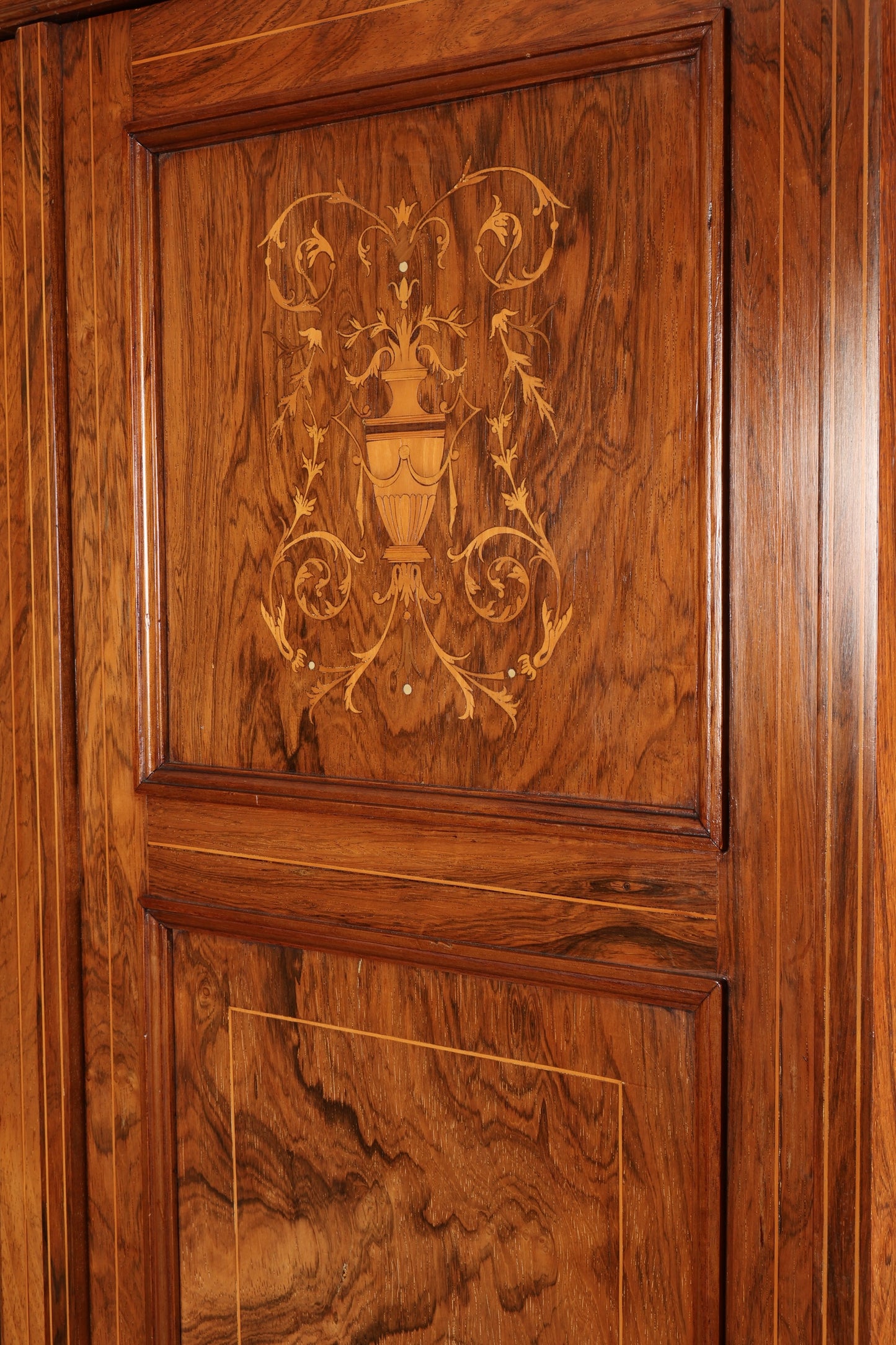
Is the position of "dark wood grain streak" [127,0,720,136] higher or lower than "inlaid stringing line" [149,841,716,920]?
higher

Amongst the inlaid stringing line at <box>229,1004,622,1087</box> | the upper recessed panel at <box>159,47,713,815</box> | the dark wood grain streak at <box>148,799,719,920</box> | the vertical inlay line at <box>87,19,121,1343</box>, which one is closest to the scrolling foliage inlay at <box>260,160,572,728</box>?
the upper recessed panel at <box>159,47,713,815</box>

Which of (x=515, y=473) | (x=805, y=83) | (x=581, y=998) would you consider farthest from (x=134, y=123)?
(x=581, y=998)

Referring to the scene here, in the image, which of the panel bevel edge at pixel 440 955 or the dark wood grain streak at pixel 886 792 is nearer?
the dark wood grain streak at pixel 886 792

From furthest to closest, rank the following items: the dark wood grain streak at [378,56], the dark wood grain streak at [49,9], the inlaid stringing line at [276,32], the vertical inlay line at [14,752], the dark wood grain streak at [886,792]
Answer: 1. the vertical inlay line at [14,752]
2. the dark wood grain streak at [49,9]
3. the inlaid stringing line at [276,32]
4. the dark wood grain streak at [378,56]
5. the dark wood grain streak at [886,792]

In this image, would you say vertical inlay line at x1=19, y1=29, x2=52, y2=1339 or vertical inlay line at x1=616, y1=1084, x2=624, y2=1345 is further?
vertical inlay line at x1=19, y1=29, x2=52, y2=1339

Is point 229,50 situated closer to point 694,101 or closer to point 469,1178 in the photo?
point 694,101

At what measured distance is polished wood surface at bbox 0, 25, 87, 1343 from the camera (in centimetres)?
143

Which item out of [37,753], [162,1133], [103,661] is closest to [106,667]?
[103,661]

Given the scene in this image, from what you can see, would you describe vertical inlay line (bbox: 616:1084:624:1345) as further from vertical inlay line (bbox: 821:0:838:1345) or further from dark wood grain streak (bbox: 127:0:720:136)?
dark wood grain streak (bbox: 127:0:720:136)

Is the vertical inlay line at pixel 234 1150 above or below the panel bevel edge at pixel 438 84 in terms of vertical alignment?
below

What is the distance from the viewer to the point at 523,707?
47.4 inches

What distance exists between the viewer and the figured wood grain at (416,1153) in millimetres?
1171

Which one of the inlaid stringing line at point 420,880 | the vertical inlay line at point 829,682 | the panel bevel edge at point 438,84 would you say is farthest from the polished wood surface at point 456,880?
the panel bevel edge at point 438,84

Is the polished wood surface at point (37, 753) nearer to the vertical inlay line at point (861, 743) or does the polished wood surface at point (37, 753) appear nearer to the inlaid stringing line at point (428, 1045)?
the inlaid stringing line at point (428, 1045)
